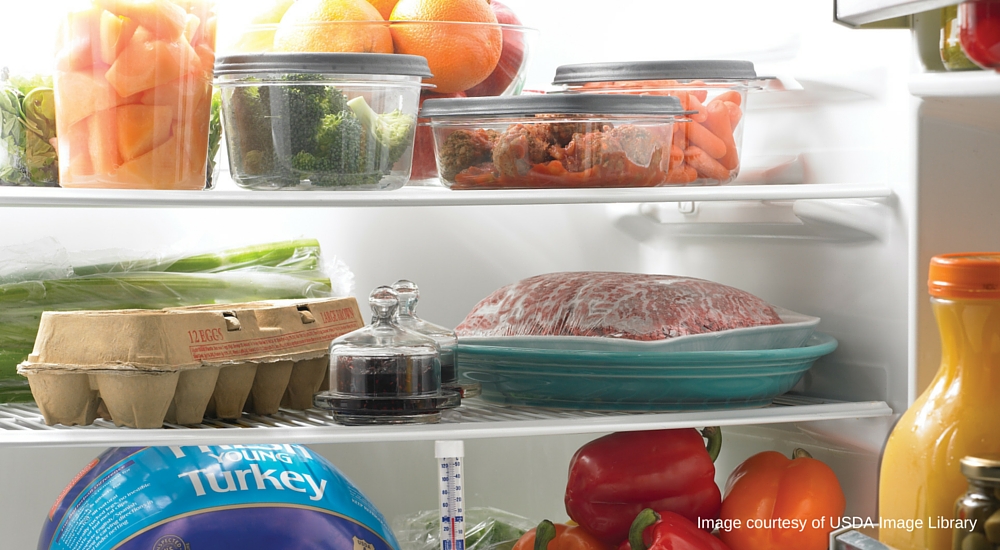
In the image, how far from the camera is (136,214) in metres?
2.10

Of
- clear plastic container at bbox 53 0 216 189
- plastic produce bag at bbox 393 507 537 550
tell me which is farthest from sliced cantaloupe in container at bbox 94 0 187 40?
plastic produce bag at bbox 393 507 537 550

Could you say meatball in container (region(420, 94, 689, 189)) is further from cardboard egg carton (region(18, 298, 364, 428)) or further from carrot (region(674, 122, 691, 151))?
cardboard egg carton (region(18, 298, 364, 428))

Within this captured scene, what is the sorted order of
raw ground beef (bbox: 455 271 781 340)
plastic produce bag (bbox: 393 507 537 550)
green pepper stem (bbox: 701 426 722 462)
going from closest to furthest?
1. raw ground beef (bbox: 455 271 781 340)
2. green pepper stem (bbox: 701 426 722 462)
3. plastic produce bag (bbox: 393 507 537 550)

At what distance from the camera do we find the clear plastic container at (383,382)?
1480mm

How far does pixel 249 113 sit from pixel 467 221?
33.8 inches

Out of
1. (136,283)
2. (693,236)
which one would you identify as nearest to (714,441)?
(693,236)

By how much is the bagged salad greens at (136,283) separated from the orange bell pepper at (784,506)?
798 millimetres

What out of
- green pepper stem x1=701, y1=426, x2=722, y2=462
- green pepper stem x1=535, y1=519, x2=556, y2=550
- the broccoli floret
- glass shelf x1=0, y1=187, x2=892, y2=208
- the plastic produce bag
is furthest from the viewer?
the plastic produce bag

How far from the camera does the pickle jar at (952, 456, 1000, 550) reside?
106 cm

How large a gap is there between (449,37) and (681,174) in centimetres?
41

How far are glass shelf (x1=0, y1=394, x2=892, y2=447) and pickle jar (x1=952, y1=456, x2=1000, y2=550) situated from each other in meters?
0.41

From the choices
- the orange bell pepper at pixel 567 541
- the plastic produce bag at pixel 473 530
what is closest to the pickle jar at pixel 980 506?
the orange bell pepper at pixel 567 541

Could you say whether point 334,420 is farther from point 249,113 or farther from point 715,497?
point 715,497

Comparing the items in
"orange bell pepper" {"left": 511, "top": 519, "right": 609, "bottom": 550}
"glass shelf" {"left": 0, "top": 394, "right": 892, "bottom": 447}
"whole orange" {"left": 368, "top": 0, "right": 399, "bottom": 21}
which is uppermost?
"whole orange" {"left": 368, "top": 0, "right": 399, "bottom": 21}
